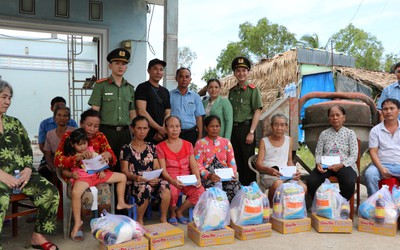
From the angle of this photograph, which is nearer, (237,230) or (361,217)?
(237,230)

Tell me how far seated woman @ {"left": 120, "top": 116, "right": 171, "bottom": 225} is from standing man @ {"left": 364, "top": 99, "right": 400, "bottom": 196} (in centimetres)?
237

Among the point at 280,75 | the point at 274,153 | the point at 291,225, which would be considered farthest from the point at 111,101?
the point at 280,75

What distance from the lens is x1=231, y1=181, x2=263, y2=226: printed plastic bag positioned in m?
3.40

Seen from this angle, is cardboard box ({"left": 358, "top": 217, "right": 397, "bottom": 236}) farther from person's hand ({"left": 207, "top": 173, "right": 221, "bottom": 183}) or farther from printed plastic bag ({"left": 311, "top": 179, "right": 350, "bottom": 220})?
person's hand ({"left": 207, "top": 173, "right": 221, "bottom": 183})

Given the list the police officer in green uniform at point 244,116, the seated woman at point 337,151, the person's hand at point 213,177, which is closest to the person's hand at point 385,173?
the seated woman at point 337,151

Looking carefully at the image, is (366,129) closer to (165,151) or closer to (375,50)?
(165,151)

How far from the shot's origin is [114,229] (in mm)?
2898

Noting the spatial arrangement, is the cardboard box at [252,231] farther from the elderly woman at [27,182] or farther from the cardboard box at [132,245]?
the elderly woman at [27,182]

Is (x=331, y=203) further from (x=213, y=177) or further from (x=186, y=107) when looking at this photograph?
(x=186, y=107)

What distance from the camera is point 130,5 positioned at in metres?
7.20

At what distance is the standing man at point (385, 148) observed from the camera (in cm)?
405

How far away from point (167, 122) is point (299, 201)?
1635 mm

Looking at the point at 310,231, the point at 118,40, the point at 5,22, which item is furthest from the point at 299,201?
the point at 5,22

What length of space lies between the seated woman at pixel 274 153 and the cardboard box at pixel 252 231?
2.01 ft
